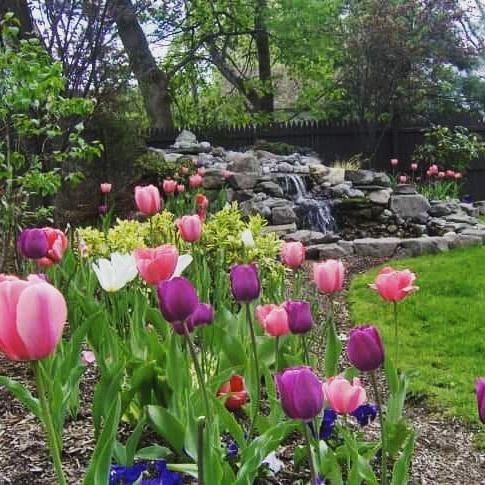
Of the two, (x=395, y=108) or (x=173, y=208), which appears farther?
(x=395, y=108)

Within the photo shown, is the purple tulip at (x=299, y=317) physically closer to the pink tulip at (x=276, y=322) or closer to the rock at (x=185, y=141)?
the pink tulip at (x=276, y=322)

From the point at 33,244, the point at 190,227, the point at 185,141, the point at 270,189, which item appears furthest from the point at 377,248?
the point at 33,244

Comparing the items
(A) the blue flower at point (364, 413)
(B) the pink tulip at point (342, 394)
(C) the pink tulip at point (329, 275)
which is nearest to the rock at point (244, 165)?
(A) the blue flower at point (364, 413)

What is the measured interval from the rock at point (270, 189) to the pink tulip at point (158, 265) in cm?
652

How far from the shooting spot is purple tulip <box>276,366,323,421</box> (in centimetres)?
99

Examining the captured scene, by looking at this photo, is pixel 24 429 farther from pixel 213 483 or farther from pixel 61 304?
pixel 61 304

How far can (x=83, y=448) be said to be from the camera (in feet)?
6.33

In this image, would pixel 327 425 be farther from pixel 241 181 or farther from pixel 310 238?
pixel 241 181

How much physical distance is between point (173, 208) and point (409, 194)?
13.3 ft

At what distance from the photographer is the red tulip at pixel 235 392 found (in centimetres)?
213

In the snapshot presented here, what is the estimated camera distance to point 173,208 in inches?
229

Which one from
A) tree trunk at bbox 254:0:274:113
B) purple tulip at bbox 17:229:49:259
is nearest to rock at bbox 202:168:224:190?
purple tulip at bbox 17:229:49:259

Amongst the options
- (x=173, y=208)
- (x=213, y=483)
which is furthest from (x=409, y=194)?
(x=213, y=483)

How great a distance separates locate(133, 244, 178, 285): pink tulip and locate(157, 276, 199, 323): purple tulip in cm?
30
